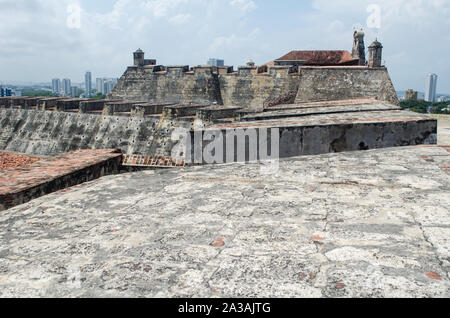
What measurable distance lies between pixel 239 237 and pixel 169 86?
71.0 ft

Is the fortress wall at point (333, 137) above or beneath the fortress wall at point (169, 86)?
beneath

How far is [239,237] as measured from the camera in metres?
2.05

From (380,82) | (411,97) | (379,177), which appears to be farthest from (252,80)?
(411,97)

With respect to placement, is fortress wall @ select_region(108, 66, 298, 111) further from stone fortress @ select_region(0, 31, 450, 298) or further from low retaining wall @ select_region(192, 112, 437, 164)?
stone fortress @ select_region(0, 31, 450, 298)

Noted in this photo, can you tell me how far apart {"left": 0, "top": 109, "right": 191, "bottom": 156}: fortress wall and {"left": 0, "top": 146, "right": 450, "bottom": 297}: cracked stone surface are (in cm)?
784

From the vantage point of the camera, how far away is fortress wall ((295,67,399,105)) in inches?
660

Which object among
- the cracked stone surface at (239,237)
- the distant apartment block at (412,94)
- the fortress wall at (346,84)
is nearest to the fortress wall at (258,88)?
the fortress wall at (346,84)

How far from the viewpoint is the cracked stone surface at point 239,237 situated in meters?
1.58

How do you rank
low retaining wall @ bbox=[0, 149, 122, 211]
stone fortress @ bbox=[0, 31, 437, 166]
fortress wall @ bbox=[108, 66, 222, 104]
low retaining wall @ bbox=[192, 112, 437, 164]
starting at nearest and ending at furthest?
low retaining wall @ bbox=[0, 149, 122, 211]
low retaining wall @ bbox=[192, 112, 437, 164]
stone fortress @ bbox=[0, 31, 437, 166]
fortress wall @ bbox=[108, 66, 222, 104]

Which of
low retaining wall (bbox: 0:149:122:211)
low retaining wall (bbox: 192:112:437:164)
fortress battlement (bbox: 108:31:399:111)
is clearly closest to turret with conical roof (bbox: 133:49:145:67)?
fortress battlement (bbox: 108:31:399:111)

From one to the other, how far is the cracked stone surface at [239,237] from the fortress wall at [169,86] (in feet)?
61.6

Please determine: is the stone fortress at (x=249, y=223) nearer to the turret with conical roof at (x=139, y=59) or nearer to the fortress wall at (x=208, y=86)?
the fortress wall at (x=208, y=86)

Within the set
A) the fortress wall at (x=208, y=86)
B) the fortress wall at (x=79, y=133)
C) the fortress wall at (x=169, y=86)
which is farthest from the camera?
the fortress wall at (x=169, y=86)

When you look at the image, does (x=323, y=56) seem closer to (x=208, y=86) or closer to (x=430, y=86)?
(x=208, y=86)
